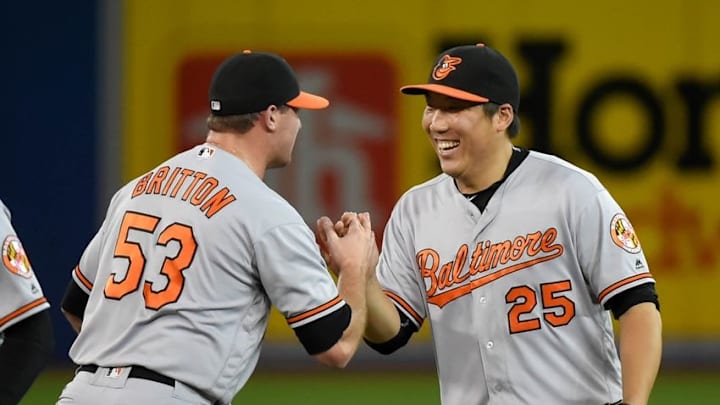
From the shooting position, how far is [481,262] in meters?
4.27

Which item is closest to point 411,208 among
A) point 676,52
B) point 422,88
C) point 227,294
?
point 422,88

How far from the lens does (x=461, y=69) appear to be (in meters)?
4.35

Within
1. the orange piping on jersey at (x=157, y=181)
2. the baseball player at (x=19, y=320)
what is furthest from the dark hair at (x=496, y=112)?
the baseball player at (x=19, y=320)

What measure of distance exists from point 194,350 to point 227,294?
18cm

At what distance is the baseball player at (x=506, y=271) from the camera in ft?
13.4

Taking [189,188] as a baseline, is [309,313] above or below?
below

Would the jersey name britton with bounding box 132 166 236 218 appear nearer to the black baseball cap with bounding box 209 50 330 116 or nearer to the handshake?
the black baseball cap with bounding box 209 50 330 116

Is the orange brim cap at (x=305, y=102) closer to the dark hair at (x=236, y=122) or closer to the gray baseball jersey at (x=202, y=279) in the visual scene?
the dark hair at (x=236, y=122)

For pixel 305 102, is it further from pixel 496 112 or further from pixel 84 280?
pixel 84 280

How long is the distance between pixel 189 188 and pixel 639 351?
54.2 inches

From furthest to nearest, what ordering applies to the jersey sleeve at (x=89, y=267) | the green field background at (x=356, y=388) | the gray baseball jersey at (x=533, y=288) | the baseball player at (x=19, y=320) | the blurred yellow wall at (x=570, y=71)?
the blurred yellow wall at (x=570, y=71) < the green field background at (x=356, y=388) < the jersey sleeve at (x=89, y=267) < the gray baseball jersey at (x=533, y=288) < the baseball player at (x=19, y=320)

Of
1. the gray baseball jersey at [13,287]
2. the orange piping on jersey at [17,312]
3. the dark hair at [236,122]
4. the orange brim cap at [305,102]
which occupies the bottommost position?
the orange piping on jersey at [17,312]

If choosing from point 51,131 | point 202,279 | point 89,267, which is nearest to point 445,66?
point 202,279

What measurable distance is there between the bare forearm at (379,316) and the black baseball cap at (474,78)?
2.12 ft
